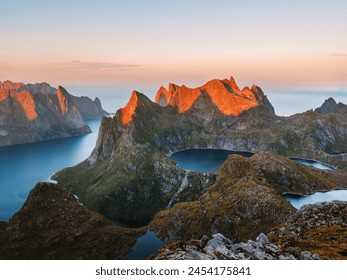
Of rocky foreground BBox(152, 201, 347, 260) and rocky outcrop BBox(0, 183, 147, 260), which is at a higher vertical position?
rocky foreground BBox(152, 201, 347, 260)

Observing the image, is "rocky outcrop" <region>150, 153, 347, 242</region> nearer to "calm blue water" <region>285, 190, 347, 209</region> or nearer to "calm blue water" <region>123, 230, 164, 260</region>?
"calm blue water" <region>123, 230, 164, 260</region>

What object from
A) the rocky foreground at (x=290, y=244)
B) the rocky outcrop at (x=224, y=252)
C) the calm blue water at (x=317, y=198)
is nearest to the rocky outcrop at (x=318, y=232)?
the rocky foreground at (x=290, y=244)

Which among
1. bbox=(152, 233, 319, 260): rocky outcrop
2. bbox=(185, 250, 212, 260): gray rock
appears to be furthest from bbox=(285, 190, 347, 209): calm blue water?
bbox=(185, 250, 212, 260): gray rock

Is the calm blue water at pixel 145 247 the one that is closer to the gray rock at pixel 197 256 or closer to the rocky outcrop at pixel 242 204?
the rocky outcrop at pixel 242 204

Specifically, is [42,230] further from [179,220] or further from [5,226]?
[179,220]

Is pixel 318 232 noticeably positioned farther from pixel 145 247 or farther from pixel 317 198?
pixel 317 198

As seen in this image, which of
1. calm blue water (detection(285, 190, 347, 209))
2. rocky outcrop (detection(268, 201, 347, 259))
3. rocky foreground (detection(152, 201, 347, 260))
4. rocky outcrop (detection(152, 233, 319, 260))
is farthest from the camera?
calm blue water (detection(285, 190, 347, 209))

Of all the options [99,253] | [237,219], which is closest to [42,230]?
[99,253]
